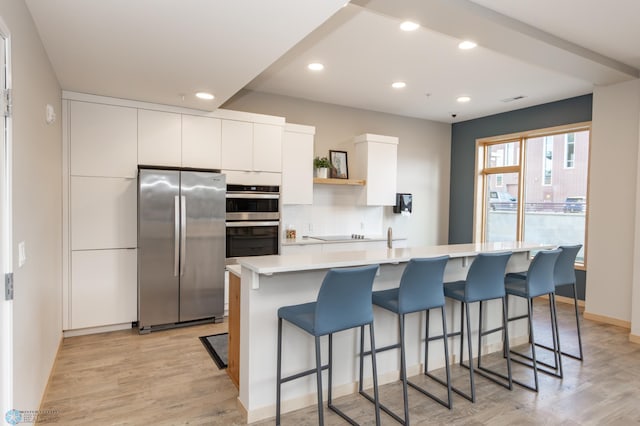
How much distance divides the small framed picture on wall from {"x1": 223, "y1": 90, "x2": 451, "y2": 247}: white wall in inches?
4.2

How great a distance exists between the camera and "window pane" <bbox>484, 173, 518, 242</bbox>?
633 cm

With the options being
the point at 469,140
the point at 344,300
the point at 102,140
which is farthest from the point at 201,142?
the point at 469,140

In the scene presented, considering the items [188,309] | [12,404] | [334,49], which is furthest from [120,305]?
[334,49]

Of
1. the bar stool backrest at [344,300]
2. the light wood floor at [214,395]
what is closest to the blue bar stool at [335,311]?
the bar stool backrest at [344,300]

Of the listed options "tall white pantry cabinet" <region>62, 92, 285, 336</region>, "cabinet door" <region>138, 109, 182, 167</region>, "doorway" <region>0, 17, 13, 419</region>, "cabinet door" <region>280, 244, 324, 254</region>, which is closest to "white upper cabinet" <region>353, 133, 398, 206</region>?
"cabinet door" <region>280, 244, 324, 254</region>

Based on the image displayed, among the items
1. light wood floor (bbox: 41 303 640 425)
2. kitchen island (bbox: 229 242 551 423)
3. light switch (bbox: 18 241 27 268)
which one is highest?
light switch (bbox: 18 241 27 268)

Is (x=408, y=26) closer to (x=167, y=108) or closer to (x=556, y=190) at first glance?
(x=167, y=108)

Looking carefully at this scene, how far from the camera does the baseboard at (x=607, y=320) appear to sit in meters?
4.38

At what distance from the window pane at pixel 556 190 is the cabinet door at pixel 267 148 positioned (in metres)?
3.98

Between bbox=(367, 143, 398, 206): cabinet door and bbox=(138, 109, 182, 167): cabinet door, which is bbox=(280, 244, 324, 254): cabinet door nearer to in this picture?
bbox=(367, 143, 398, 206): cabinet door

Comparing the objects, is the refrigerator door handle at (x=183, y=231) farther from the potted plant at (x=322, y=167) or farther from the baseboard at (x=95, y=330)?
the potted plant at (x=322, y=167)

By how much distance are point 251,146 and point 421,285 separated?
2849mm

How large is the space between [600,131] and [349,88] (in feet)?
9.94

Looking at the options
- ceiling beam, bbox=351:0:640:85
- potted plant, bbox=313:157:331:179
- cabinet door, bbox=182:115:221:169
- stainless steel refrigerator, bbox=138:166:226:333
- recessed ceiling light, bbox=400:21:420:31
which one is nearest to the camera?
ceiling beam, bbox=351:0:640:85
